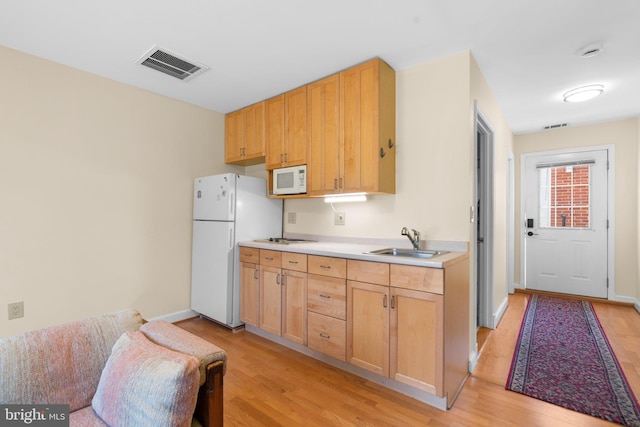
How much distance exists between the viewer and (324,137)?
2799 millimetres

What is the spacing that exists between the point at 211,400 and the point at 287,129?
2.54 m

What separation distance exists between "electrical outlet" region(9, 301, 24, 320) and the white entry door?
598cm

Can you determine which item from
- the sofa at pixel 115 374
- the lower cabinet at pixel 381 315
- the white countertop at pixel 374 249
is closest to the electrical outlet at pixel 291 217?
the white countertop at pixel 374 249

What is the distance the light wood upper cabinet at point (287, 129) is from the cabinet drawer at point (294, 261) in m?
0.93

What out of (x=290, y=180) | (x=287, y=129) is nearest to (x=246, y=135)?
(x=287, y=129)

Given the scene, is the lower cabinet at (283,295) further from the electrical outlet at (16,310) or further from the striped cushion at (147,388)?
the electrical outlet at (16,310)

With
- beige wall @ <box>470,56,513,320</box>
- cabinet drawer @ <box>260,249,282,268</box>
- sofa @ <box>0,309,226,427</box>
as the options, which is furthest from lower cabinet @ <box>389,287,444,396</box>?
beige wall @ <box>470,56,513,320</box>

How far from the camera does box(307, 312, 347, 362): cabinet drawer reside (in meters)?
2.28

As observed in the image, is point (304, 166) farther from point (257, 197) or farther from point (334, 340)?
point (334, 340)

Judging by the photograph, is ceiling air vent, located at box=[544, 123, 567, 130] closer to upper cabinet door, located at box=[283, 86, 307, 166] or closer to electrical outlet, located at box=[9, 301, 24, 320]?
upper cabinet door, located at box=[283, 86, 307, 166]

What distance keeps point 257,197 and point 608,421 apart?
10.4ft

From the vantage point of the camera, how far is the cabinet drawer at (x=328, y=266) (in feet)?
7.50

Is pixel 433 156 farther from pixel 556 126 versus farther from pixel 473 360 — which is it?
pixel 556 126

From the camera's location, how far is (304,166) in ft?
9.72
